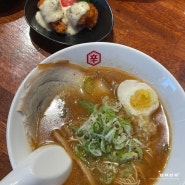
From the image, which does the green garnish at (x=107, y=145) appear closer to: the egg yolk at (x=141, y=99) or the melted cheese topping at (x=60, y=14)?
the egg yolk at (x=141, y=99)

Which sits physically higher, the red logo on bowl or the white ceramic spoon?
the red logo on bowl

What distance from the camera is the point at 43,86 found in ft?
5.26

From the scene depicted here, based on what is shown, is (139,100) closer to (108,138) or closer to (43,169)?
(108,138)

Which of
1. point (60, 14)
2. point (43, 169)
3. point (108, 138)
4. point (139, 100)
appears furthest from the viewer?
point (60, 14)

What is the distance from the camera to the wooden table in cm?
176

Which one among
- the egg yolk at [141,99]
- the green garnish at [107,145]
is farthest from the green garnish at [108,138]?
the egg yolk at [141,99]

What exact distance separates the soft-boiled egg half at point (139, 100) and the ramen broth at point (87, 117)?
34mm

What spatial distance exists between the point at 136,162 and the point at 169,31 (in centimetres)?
72

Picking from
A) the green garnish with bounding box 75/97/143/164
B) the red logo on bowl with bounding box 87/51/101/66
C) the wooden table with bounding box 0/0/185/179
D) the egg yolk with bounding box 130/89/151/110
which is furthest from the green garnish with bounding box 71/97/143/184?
the wooden table with bounding box 0/0/185/179

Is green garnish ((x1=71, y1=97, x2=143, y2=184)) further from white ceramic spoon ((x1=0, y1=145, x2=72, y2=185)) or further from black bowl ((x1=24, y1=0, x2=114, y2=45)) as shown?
black bowl ((x1=24, y1=0, x2=114, y2=45))

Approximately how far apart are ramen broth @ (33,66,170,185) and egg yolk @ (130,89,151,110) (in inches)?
2.3

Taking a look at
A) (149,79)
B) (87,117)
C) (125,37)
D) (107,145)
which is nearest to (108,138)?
(107,145)

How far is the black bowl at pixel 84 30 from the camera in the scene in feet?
5.84

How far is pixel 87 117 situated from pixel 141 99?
0.86ft
